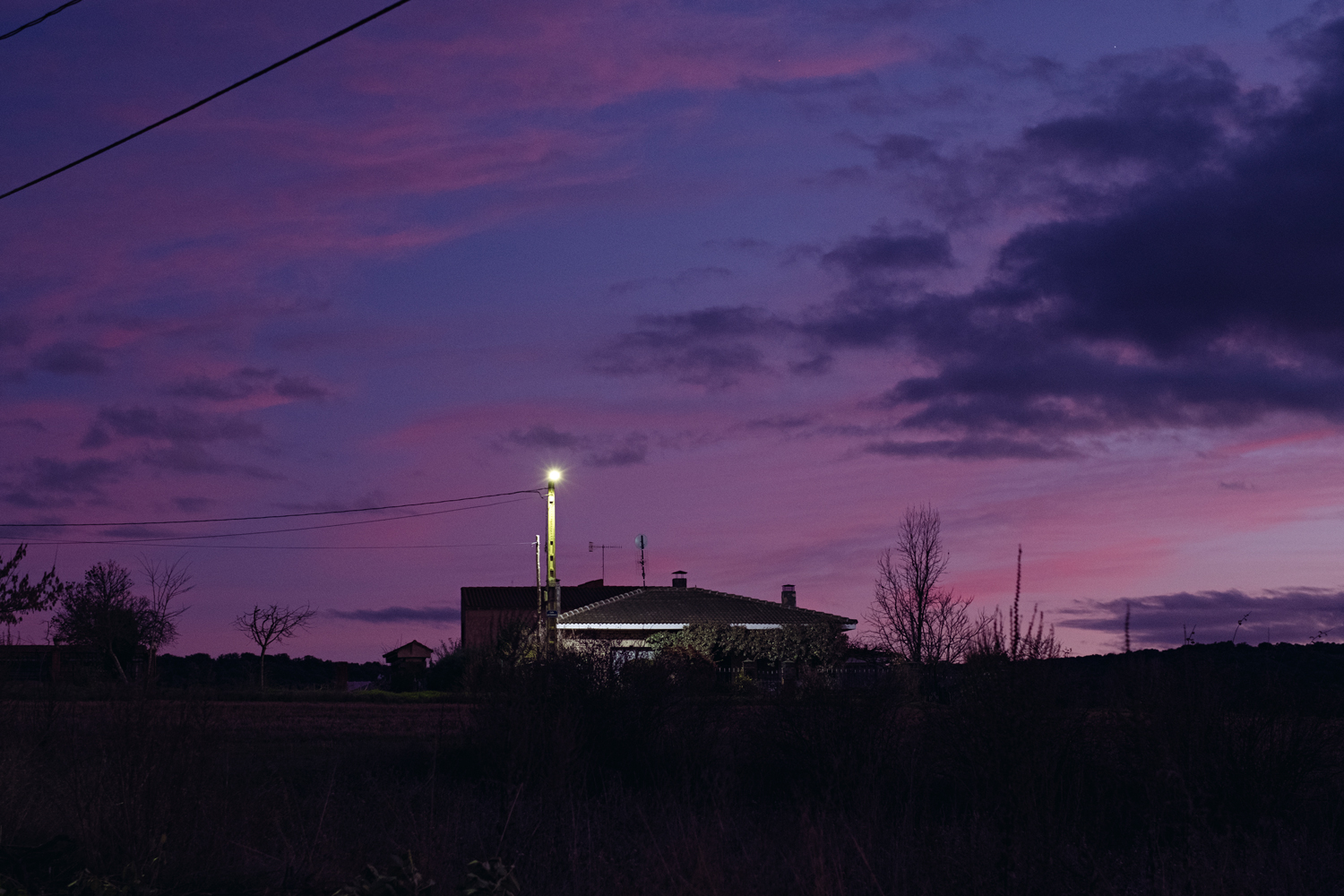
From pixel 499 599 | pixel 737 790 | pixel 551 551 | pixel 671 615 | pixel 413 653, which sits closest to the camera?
pixel 737 790

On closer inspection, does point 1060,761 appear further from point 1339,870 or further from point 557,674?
point 557,674

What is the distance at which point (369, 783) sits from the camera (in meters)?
14.8

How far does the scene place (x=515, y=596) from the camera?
77.3 metres

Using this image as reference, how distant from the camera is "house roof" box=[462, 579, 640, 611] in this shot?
73.2m

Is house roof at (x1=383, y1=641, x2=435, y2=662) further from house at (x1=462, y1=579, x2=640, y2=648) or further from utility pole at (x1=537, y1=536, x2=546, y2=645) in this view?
utility pole at (x1=537, y1=536, x2=546, y2=645)

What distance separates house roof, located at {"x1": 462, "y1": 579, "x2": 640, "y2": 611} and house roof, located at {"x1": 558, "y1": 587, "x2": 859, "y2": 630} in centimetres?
1884

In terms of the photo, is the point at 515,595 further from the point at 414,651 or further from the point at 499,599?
the point at 414,651

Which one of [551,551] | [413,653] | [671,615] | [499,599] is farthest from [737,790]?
[499,599]

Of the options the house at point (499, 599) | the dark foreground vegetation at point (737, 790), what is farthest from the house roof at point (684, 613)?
the dark foreground vegetation at point (737, 790)

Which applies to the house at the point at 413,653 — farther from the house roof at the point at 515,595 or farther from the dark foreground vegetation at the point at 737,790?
the dark foreground vegetation at the point at 737,790

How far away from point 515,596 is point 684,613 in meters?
28.6

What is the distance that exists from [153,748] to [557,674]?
7.62 metres

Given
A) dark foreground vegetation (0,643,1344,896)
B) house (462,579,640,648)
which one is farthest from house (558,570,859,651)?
dark foreground vegetation (0,643,1344,896)

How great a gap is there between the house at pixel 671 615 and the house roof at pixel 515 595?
1860 cm
